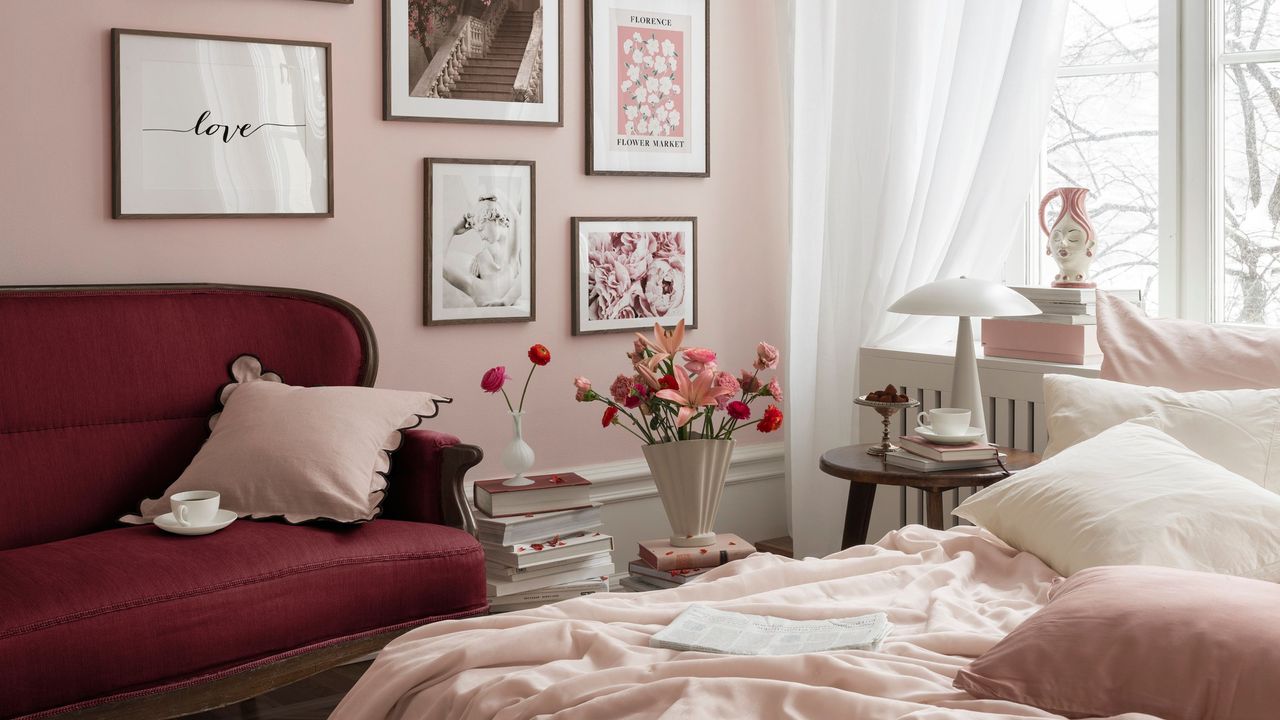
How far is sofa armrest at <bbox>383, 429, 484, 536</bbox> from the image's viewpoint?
9.50ft

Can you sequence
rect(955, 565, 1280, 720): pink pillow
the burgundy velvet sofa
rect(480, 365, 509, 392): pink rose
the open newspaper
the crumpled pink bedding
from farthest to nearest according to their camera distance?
1. rect(480, 365, 509, 392): pink rose
2. the burgundy velvet sofa
3. the open newspaper
4. the crumpled pink bedding
5. rect(955, 565, 1280, 720): pink pillow

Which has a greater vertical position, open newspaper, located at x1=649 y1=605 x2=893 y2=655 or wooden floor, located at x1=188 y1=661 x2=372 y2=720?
open newspaper, located at x1=649 y1=605 x2=893 y2=655

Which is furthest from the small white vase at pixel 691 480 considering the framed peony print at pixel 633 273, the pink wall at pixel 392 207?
the framed peony print at pixel 633 273

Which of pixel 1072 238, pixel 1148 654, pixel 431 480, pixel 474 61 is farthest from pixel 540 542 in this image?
pixel 1148 654

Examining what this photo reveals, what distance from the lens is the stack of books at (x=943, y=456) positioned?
9.64 ft

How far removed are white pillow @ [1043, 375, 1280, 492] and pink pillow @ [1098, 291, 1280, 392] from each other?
68mm

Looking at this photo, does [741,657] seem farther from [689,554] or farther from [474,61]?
[474,61]

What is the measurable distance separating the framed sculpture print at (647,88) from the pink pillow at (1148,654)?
2.65 m

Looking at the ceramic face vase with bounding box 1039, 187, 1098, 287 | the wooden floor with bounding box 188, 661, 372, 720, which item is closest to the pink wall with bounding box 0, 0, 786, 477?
the wooden floor with bounding box 188, 661, 372, 720

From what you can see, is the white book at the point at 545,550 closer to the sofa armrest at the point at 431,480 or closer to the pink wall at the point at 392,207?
the sofa armrest at the point at 431,480

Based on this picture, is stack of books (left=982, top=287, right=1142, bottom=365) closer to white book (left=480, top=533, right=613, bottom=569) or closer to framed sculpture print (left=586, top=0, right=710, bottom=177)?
framed sculpture print (left=586, top=0, right=710, bottom=177)

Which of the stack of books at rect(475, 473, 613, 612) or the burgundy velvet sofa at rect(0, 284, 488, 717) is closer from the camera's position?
the burgundy velvet sofa at rect(0, 284, 488, 717)

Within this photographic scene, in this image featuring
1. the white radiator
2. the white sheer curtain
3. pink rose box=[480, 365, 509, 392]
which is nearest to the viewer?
pink rose box=[480, 365, 509, 392]

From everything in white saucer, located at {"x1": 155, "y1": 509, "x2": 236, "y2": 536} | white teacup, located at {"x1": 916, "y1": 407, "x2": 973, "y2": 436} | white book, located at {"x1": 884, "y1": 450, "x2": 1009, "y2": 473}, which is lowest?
white saucer, located at {"x1": 155, "y1": 509, "x2": 236, "y2": 536}
